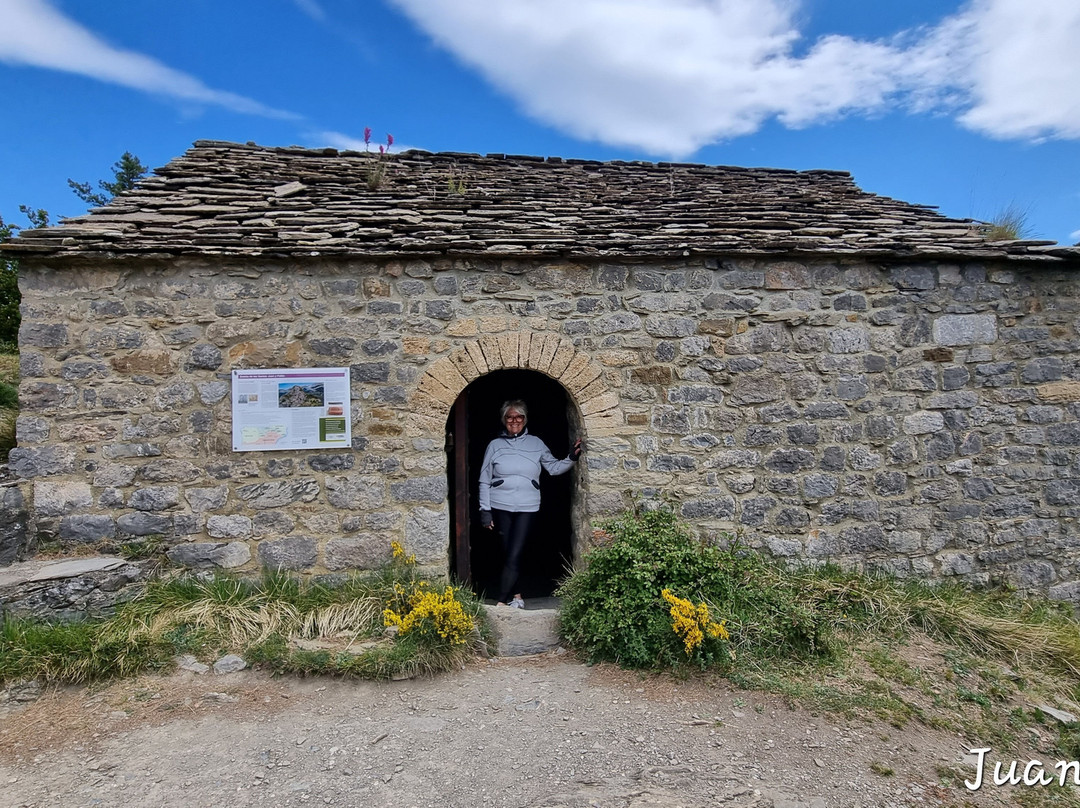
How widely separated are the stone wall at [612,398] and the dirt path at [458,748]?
122cm

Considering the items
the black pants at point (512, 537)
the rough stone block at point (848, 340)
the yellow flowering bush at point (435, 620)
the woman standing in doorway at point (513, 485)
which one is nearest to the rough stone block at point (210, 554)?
the yellow flowering bush at point (435, 620)

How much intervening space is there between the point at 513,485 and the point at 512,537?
462 millimetres

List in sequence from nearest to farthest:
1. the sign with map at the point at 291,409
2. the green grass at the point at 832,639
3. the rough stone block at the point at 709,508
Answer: the green grass at the point at 832,639, the sign with map at the point at 291,409, the rough stone block at the point at 709,508

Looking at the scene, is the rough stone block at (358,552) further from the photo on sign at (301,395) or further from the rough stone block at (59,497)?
the rough stone block at (59,497)

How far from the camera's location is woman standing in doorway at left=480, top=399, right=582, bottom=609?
5.20 m

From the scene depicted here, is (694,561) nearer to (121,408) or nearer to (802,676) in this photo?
(802,676)

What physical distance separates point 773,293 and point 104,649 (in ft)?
18.1

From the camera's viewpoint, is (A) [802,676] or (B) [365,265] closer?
(A) [802,676]

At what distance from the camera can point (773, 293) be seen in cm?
505

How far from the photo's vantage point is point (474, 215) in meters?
5.35

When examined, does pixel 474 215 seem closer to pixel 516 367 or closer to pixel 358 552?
pixel 516 367

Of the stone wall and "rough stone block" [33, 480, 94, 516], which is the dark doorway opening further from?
"rough stone block" [33, 480, 94, 516]

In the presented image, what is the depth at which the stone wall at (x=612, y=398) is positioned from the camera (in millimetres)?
4492

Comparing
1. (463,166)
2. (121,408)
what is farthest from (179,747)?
(463,166)
